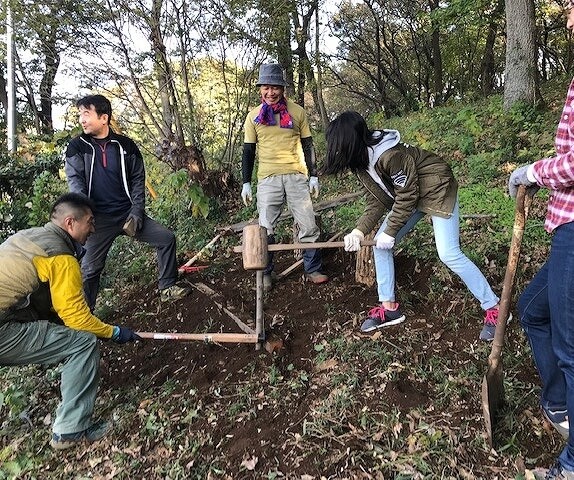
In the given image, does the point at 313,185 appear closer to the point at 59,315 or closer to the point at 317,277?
the point at 317,277

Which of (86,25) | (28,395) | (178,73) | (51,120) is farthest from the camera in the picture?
(51,120)

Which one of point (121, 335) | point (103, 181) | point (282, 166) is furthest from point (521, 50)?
point (121, 335)

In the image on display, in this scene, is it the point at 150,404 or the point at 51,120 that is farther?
the point at 51,120

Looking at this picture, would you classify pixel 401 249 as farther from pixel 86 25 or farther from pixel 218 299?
pixel 86 25

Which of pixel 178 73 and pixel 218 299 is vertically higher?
pixel 178 73

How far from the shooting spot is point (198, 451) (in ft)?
8.95

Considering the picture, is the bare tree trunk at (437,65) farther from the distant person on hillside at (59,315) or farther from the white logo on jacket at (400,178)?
the distant person on hillside at (59,315)

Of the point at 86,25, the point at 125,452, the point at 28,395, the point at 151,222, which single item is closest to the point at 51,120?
the point at 86,25

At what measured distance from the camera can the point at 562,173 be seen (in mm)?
1779

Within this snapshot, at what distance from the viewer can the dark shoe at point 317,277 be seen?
14.9 feet

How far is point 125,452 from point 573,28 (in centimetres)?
317

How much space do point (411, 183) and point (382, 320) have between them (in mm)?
1152

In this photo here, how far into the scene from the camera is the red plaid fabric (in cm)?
176

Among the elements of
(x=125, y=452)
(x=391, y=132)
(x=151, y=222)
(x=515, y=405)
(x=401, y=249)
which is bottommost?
(x=125, y=452)
